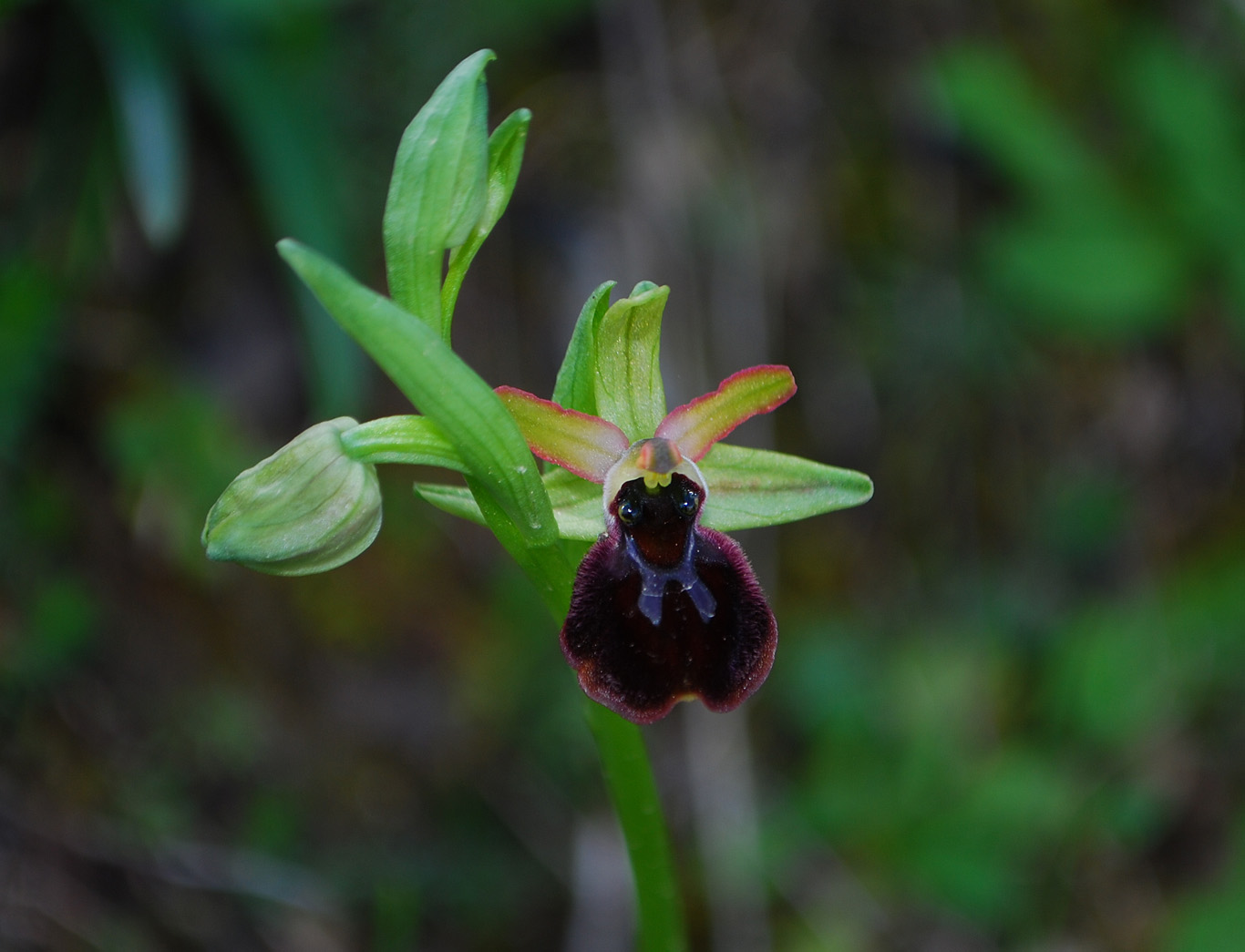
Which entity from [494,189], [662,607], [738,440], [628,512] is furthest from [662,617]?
[738,440]

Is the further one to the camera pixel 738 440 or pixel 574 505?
pixel 738 440

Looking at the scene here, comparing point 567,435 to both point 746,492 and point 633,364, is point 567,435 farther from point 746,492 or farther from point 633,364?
point 746,492

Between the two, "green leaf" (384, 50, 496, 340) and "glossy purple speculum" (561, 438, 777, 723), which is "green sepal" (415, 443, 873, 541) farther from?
"green leaf" (384, 50, 496, 340)

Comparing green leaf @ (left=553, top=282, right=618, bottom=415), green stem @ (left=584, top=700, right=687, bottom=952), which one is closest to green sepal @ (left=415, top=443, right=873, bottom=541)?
green leaf @ (left=553, top=282, right=618, bottom=415)

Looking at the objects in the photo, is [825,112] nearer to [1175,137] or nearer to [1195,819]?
[1175,137]

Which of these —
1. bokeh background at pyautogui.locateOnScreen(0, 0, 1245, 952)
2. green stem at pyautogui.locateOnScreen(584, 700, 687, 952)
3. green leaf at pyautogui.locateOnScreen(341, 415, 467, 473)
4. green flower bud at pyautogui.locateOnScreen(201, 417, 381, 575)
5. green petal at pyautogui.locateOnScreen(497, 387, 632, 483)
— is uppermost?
bokeh background at pyautogui.locateOnScreen(0, 0, 1245, 952)

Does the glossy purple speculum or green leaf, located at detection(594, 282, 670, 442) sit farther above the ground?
green leaf, located at detection(594, 282, 670, 442)

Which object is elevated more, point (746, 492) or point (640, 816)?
point (746, 492)
